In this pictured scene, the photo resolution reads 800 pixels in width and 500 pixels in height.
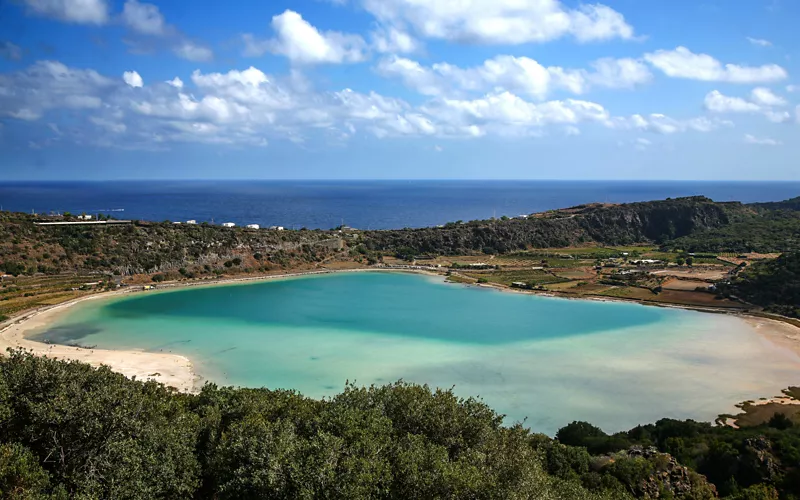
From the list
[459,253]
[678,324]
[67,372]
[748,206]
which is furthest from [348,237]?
[748,206]

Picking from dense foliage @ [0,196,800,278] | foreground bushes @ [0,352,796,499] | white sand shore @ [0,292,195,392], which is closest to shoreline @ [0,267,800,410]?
white sand shore @ [0,292,195,392]

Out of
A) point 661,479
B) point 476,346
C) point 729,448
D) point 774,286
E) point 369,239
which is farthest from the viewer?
point 369,239

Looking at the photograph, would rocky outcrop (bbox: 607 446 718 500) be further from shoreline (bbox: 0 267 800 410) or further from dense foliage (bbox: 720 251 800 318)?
dense foliage (bbox: 720 251 800 318)

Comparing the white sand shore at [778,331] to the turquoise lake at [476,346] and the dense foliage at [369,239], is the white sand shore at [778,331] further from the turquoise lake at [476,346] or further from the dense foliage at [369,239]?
the dense foliage at [369,239]

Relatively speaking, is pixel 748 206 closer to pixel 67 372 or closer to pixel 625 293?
pixel 625 293

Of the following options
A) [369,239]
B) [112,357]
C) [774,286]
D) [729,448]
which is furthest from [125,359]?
[774,286]

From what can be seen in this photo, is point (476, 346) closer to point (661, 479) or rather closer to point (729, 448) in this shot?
point (729, 448)
